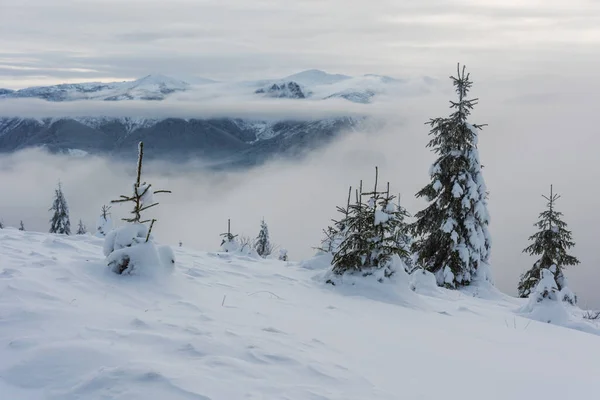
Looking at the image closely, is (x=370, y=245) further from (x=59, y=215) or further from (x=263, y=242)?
(x=59, y=215)

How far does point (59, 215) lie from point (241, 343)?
4949 cm

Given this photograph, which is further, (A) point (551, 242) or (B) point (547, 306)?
(A) point (551, 242)

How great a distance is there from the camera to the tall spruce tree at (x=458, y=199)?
63.8ft

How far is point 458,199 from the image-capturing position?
19.8m

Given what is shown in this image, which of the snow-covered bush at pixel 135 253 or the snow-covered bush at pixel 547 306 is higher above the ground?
the snow-covered bush at pixel 135 253

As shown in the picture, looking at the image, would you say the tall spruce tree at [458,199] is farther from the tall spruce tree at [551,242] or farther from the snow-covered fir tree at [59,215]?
the snow-covered fir tree at [59,215]

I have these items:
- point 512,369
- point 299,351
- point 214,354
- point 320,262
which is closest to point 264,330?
point 299,351

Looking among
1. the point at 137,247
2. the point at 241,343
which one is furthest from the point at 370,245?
the point at 241,343

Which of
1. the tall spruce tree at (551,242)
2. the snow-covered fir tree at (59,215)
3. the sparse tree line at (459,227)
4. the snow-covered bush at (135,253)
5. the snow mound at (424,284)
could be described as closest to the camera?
the snow-covered bush at (135,253)

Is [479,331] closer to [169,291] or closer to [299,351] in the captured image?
[299,351]

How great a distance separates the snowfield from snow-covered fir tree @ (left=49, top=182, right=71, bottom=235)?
4296cm

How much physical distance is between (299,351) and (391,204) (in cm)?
642

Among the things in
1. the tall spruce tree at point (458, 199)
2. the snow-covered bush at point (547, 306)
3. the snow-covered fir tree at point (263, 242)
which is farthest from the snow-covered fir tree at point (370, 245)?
the snow-covered fir tree at point (263, 242)

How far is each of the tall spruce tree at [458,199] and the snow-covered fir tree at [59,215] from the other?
134 feet
